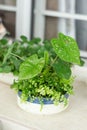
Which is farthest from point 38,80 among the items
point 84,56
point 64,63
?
point 84,56

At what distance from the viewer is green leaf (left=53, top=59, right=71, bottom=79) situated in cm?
118

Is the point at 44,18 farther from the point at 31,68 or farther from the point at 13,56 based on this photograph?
the point at 31,68

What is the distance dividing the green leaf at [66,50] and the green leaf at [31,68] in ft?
0.31

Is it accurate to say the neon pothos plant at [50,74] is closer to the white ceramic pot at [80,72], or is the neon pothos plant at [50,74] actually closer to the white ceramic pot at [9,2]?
the white ceramic pot at [80,72]

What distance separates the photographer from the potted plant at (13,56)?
55.6 inches

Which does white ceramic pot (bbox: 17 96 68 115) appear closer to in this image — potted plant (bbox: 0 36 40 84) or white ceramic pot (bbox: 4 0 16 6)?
potted plant (bbox: 0 36 40 84)

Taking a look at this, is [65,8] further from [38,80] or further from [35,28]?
[38,80]

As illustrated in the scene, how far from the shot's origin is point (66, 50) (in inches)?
45.5

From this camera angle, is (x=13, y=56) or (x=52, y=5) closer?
(x=13, y=56)

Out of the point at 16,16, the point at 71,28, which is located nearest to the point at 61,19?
the point at 71,28

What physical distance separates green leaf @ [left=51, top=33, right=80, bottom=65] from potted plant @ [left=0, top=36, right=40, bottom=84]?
0.27 metres

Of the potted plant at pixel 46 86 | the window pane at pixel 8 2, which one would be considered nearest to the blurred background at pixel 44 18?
the window pane at pixel 8 2

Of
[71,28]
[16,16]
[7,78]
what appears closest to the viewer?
[7,78]

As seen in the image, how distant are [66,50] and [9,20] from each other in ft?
2.94
